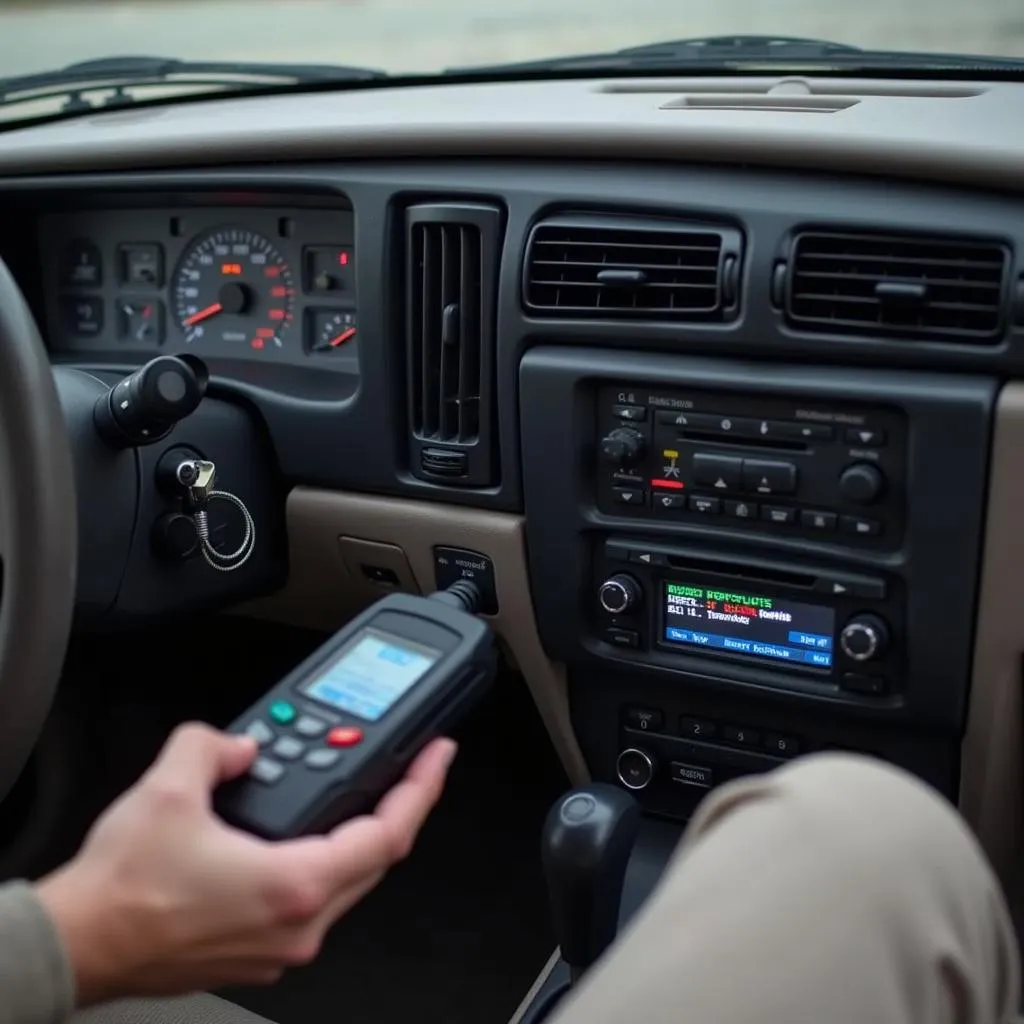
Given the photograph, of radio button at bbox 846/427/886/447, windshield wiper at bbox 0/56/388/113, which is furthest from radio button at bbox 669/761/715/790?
windshield wiper at bbox 0/56/388/113

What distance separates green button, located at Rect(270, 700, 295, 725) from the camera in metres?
1.05

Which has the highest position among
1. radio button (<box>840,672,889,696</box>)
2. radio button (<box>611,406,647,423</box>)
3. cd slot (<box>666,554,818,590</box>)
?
radio button (<box>611,406,647,423</box>)

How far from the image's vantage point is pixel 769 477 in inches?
52.7

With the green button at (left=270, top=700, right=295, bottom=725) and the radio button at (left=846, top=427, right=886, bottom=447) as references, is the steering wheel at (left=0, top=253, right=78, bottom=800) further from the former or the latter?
the radio button at (left=846, top=427, right=886, bottom=447)

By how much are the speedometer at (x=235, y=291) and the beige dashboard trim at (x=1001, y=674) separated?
0.87 m

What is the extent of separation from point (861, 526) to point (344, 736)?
0.57 meters

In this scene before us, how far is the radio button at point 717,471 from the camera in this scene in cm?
136

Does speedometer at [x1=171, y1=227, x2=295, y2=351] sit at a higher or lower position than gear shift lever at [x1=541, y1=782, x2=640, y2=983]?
higher

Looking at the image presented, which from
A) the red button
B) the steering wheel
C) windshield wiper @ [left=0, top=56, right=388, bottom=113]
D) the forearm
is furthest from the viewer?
windshield wiper @ [left=0, top=56, right=388, bottom=113]

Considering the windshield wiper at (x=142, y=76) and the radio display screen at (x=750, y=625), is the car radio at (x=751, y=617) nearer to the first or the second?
the radio display screen at (x=750, y=625)

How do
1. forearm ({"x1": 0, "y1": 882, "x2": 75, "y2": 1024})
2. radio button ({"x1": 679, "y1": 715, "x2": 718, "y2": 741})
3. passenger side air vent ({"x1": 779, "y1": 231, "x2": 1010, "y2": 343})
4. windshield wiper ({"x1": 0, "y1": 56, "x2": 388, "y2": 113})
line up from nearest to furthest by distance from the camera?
forearm ({"x1": 0, "y1": 882, "x2": 75, "y2": 1024})
passenger side air vent ({"x1": 779, "y1": 231, "x2": 1010, "y2": 343})
radio button ({"x1": 679, "y1": 715, "x2": 718, "y2": 741})
windshield wiper ({"x1": 0, "y1": 56, "x2": 388, "y2": 113})

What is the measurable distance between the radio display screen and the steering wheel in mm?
632

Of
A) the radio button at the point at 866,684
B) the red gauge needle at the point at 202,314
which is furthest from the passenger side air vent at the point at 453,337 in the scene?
the radio button at the point at 866,684

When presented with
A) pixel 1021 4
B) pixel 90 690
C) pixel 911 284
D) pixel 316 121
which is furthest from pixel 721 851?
pixel 1021 4
